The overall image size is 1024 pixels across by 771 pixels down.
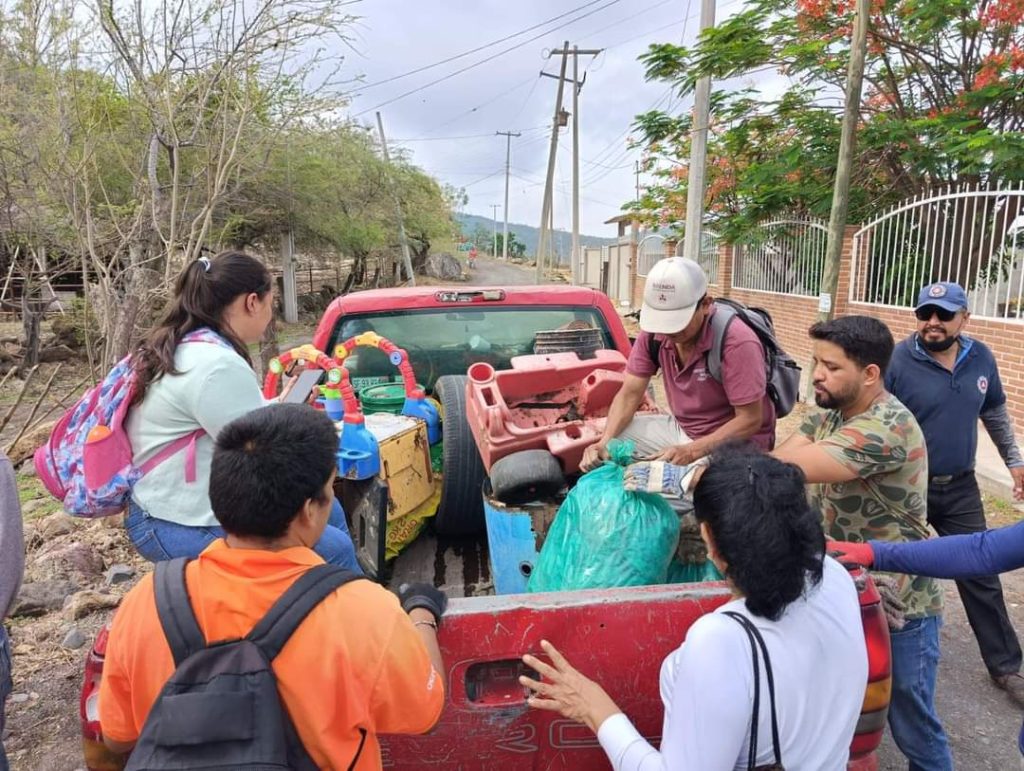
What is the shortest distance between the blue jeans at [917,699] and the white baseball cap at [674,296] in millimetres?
1211

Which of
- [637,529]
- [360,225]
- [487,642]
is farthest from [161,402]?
[360,225]

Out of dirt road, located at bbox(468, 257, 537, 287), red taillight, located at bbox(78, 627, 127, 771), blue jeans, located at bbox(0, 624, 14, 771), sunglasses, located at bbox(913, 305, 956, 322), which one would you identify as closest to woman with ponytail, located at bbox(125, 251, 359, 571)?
blue jeans, located at bbox(0, 624, 14, 771)

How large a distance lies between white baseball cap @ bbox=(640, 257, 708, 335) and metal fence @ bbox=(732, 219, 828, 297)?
9.12m

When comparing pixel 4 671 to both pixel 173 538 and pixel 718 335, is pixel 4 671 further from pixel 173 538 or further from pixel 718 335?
pixel 718 335

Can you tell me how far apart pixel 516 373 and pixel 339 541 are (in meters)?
1.22

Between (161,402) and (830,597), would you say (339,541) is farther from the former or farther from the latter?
(830,597)

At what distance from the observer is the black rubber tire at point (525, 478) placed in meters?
2.62

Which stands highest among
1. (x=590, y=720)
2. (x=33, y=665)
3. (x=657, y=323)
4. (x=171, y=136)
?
(x=171, y=136)

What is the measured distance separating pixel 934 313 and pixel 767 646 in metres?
2.56

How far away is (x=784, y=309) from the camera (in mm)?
12266

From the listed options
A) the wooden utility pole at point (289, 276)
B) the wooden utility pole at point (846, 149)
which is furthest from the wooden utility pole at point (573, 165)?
the wooden utility pole at point (846, 149)

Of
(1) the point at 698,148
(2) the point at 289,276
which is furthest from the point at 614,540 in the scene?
(2) the point at 289,276

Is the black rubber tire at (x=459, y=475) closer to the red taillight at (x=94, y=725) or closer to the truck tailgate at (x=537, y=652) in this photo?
the truck tailgate at (x=537, y=652)

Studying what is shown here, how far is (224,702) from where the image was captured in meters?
1.20
